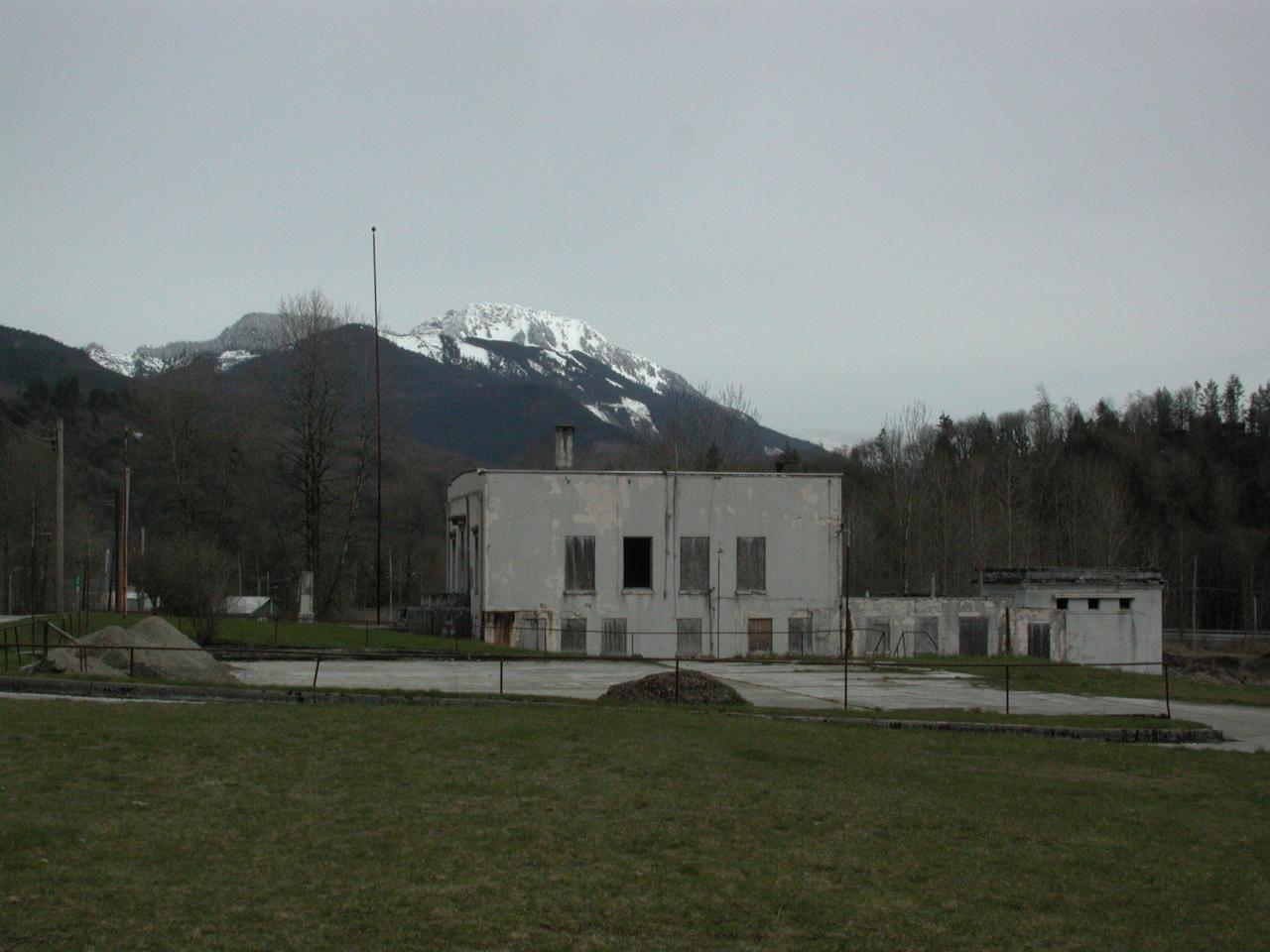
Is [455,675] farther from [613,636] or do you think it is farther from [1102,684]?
[1102,684]

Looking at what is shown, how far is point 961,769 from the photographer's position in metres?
17.3

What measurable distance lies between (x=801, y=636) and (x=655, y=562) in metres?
6.54

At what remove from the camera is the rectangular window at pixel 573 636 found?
4909cm

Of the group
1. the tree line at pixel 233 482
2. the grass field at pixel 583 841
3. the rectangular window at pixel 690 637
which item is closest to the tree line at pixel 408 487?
the tree line at pixel 233 482

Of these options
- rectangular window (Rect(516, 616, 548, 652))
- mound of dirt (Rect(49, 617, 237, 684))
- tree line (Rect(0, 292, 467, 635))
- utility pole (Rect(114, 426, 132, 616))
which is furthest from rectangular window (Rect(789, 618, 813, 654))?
mound of dirt (Rect(49, 617, 237, 684))

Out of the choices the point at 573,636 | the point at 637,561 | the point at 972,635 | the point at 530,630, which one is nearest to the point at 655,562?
the point at 637,561

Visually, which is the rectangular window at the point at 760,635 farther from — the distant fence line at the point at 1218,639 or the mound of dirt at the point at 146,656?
the distant fence line at the point at 1218,639

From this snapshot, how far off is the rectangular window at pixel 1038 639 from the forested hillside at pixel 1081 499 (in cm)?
2526

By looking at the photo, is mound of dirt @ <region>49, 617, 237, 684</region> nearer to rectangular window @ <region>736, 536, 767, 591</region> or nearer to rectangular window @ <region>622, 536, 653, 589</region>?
rectangular window @ <region>622, 536, 653, 589</region>

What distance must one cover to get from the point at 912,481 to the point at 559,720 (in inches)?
2972

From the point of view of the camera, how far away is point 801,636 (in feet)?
166

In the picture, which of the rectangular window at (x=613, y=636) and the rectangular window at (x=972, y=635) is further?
the rectangular window at (x=972, y=635)

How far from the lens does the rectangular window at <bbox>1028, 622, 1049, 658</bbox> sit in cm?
5304

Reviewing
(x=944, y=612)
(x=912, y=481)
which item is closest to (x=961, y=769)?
(x=944, y=612)
